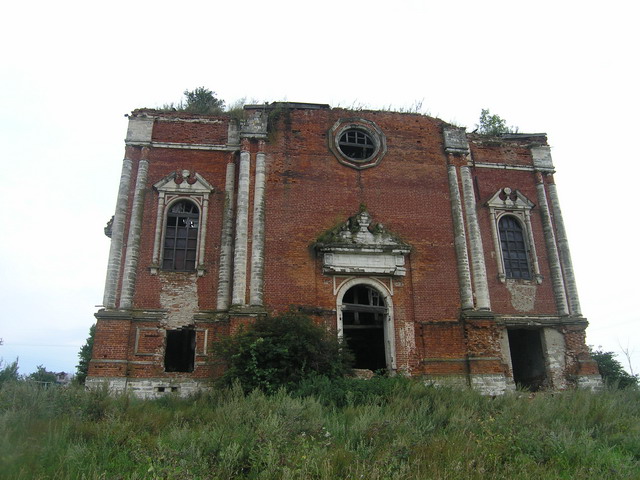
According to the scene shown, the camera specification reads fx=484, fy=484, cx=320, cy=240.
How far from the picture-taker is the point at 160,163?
15.4m

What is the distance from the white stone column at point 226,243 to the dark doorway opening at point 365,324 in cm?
345

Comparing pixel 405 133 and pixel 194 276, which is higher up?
pixel 405 133

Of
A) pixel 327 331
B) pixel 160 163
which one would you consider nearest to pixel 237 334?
pixel 327 331

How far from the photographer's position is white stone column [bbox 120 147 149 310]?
13539mm

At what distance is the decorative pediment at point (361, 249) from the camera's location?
561 inches

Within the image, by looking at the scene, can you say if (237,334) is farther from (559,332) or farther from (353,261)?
(559,332)

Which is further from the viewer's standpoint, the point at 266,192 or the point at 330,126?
the point at 330,126

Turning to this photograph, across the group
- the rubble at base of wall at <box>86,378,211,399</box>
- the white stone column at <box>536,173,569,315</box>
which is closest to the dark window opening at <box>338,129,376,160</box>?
the white stone column at <box>536,173,569,315</box>

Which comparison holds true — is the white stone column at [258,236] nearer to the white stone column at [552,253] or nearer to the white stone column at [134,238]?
the white stone column at [134,238]

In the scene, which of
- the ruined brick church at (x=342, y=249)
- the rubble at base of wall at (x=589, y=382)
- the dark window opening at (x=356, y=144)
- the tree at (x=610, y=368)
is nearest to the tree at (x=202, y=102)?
the ruined brick church at (x=342, y=249)

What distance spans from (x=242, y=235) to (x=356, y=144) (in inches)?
200

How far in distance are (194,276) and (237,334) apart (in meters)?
2.73

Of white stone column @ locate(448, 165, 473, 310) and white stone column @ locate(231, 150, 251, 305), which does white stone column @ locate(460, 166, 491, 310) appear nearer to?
white stone column @ locate(448, 165, 473, 310)

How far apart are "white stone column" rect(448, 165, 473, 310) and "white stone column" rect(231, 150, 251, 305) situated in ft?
21.5
